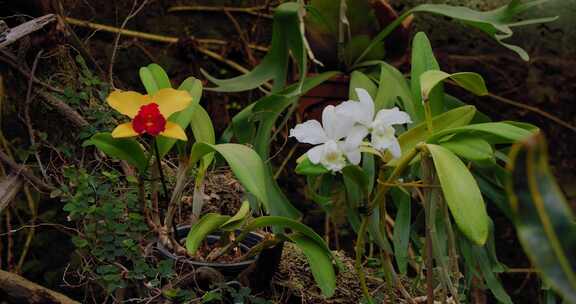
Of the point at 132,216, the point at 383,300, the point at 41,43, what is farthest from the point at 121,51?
the point at 383,300

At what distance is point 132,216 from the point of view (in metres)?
1.10

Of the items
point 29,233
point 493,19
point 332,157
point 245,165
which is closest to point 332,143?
point 332,157

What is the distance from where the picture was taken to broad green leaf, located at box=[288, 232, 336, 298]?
996 millimetres

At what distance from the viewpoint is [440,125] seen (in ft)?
3.50

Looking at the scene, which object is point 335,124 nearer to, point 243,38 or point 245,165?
point 245,165

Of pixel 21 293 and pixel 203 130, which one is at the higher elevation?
pixel 203 130

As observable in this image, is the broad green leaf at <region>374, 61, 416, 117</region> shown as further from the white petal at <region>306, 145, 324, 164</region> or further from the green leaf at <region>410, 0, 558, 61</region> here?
the white petal at <region>306, 145, 324, 164</region>

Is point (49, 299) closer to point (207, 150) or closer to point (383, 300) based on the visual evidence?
point (207, 150)

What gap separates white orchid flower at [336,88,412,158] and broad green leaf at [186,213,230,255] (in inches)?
9.8

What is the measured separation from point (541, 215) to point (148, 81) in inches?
32.7

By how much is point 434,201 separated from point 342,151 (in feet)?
0.54

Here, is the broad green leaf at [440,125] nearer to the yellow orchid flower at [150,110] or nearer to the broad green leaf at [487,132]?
the broad green leaf at [487,132]

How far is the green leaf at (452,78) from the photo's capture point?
979 millimetres

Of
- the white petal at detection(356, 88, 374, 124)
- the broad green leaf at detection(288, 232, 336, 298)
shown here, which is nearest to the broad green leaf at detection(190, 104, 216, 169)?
the broad green leaf at detection(288, 232, 336, 298)
